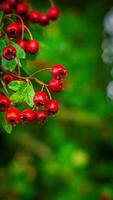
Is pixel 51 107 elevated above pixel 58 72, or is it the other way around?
pixel 58 72

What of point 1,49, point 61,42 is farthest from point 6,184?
point 1,49

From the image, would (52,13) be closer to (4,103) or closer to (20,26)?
(20,26)

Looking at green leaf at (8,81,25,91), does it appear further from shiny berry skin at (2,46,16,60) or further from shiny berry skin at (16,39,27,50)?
shiny berry skin at (16,39,27,50)

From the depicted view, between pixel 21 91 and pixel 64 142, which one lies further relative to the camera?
pixel 64 142

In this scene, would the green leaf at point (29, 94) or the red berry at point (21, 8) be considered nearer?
the green leaf at point (29, 94)

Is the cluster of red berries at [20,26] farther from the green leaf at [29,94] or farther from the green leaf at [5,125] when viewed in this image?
the green leaf at [5,125]

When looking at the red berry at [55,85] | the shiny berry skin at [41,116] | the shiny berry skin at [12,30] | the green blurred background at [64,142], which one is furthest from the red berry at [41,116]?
the green blurred background at [64,142]

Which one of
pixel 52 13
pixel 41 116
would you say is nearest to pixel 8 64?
pixel 41 116
